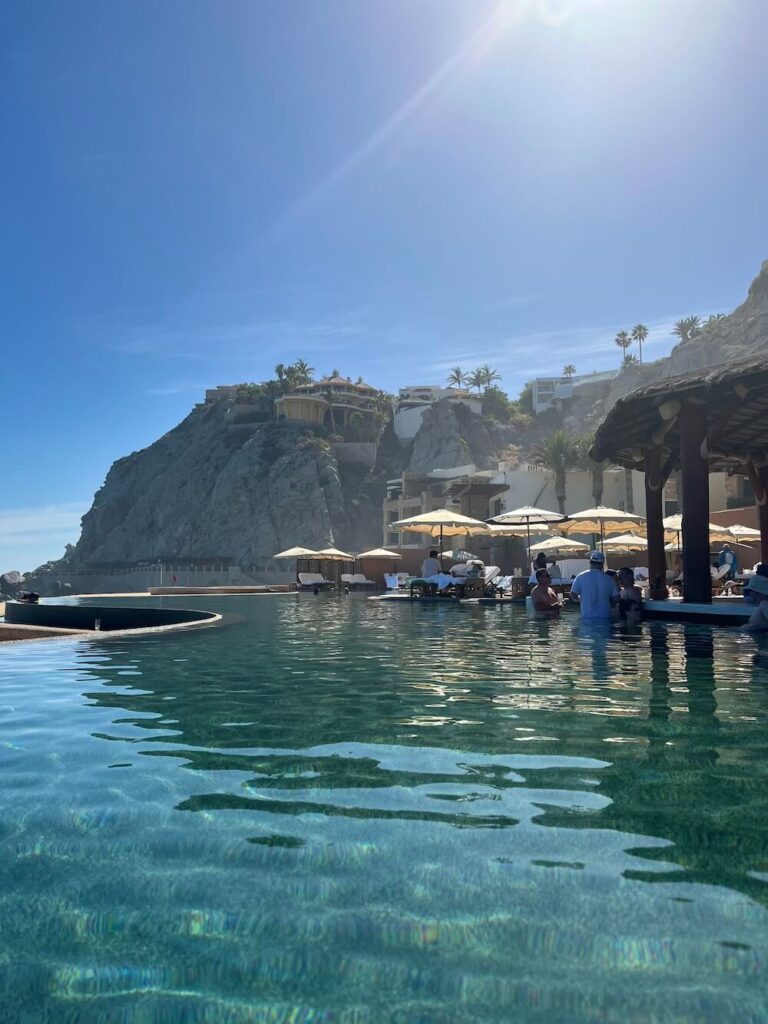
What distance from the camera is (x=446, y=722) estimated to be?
5094mm

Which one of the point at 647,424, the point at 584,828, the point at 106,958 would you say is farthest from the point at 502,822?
the point at 647,424

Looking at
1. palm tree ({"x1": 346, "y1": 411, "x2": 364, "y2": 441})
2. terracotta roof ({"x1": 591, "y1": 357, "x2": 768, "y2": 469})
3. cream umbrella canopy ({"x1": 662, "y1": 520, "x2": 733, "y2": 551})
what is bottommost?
cream umbrella canopy ({"x1": 662, "y1": 520, "x2": 733, "y2": 551})

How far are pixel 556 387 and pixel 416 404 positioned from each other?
3110cm

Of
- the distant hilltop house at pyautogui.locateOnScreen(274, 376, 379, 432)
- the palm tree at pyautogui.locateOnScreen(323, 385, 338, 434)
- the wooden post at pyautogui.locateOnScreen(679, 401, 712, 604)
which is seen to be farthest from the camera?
the palm tree at pyautogui.locateOnScreen(323, 385, 338, 434)

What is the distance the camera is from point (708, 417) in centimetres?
1309

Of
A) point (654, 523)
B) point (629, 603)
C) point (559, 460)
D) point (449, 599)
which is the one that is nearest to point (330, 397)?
point (559, 460)

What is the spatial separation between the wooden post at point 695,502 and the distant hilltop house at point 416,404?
84.8 metres

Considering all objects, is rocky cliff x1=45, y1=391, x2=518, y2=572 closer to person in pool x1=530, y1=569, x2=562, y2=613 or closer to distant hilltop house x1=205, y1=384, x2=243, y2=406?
distant hilltop house x1=205, y1=384, x2=243, y2=406

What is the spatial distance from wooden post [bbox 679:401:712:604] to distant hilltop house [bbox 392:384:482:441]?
8482 cm

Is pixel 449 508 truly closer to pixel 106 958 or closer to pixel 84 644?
pixel 84 644

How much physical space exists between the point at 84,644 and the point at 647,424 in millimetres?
11125

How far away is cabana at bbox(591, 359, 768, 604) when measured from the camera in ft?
39.8

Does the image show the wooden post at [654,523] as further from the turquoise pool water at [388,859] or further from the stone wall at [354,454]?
the stone wall at [354,454]

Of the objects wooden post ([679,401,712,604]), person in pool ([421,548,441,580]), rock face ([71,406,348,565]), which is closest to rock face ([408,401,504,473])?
rock face ([71,406,348,565])
